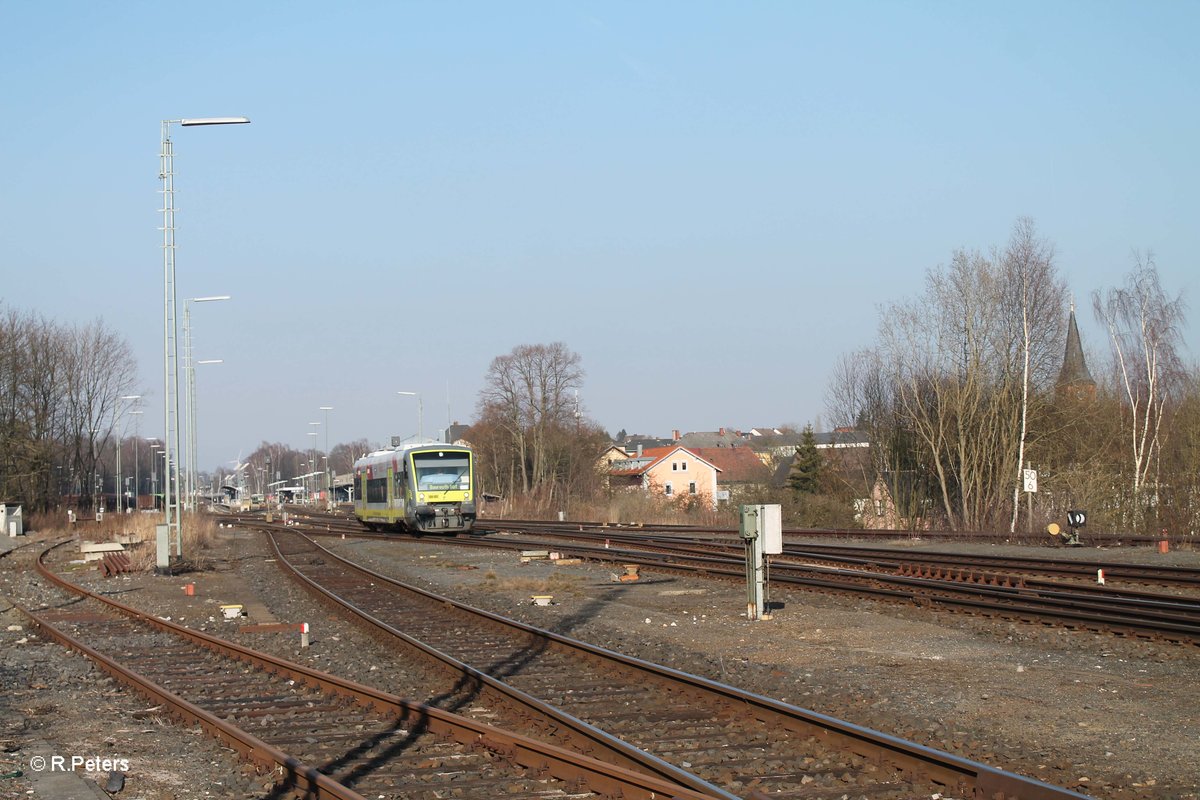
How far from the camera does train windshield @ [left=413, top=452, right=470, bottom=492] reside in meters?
39.9

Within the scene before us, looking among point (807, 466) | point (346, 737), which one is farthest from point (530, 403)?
point (346, 737)

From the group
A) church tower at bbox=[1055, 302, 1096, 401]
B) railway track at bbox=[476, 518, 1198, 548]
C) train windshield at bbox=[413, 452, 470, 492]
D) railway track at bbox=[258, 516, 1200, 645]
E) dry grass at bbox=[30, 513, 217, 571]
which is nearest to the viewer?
railway track at bbox=[258, 516, 1200, 645]

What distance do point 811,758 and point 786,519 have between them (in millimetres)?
38988

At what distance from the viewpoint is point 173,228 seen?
26.5 m

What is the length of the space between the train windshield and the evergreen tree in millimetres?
22829

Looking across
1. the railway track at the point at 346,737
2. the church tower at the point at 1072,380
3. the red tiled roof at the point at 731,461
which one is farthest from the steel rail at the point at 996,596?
the red tiled roof at the point at 731,461

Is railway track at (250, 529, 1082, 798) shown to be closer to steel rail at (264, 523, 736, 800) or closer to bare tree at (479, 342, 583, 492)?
steel rail at (264, 523, 736, 800)

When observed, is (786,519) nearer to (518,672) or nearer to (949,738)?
(518,672)

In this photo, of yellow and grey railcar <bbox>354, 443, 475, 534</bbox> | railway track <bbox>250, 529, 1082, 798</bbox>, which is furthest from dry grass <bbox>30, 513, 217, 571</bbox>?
railway track <bbox>250, 529, 1082, 798</bbox>

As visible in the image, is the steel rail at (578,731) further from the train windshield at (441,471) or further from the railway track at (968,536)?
the train windshield at (441,471)

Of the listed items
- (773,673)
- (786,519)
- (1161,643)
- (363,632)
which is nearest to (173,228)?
(363,632)

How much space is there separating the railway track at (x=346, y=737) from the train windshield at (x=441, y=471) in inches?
1014


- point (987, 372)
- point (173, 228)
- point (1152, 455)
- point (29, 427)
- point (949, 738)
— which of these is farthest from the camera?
point (29, 427)

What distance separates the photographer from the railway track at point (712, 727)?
7.12 metres
